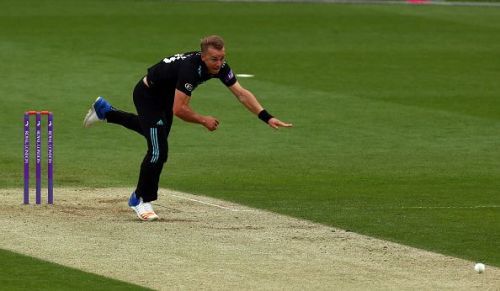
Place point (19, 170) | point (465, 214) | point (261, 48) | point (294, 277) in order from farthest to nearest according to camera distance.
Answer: point (261, 48) < point (19, 170) < point (465, 214) < point (294, 277)

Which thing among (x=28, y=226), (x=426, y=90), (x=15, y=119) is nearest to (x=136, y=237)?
(x=28, y=226)

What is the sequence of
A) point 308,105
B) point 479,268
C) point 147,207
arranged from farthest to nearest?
point 308,105 → point 147,207 → point 479,268

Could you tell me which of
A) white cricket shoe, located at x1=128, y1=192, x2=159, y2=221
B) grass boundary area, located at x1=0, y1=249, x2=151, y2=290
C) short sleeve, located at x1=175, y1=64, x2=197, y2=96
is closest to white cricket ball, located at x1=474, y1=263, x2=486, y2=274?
grass boundary area, located at x1=0, y1=249, x2=151, y2=290

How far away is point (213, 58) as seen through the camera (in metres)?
14.5

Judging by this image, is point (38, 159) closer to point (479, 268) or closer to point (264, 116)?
point (264, 116)

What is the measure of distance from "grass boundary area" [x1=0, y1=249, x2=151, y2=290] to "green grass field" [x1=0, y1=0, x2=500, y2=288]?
337cm

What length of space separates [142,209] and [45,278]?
2.97 m

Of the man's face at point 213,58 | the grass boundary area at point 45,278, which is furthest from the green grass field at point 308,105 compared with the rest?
the grass boundary area at point 45,278

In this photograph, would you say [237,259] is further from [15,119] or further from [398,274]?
[15,119]

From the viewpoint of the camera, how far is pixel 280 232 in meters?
14.5

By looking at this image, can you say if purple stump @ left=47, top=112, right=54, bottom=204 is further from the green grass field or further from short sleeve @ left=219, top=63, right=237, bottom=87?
short sleeve @ left=219, top=63, right=237, bottom=87

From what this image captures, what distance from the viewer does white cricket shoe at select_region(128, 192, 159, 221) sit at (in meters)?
15.0

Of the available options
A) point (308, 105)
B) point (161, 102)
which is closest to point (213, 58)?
point (161, 102)

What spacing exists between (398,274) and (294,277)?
0.92 metres
